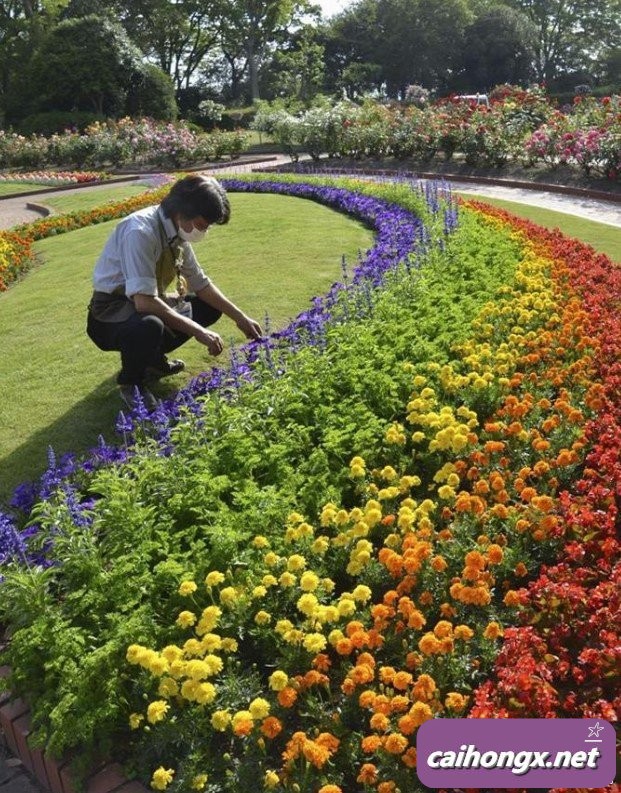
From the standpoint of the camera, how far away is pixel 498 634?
7.34 ft

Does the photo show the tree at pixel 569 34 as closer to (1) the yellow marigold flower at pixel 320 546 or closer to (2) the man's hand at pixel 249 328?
(2) the man's hand at pixel 249 328

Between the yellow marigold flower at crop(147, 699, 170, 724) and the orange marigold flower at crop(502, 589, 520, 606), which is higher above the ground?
the orange marigold flower at crop(502, 589, 520, 606)

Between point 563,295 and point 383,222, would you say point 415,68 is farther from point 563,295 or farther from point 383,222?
point 563,295

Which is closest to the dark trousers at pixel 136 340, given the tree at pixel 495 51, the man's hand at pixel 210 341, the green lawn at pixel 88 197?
the man's hand at pixel 210 341

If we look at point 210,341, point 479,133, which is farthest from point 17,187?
point 210,341

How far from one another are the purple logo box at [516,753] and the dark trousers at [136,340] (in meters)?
2.82

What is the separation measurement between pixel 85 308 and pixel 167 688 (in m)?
5.69

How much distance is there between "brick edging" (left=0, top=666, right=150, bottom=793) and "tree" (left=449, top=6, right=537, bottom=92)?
47.6 m

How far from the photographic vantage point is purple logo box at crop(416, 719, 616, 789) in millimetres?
1840

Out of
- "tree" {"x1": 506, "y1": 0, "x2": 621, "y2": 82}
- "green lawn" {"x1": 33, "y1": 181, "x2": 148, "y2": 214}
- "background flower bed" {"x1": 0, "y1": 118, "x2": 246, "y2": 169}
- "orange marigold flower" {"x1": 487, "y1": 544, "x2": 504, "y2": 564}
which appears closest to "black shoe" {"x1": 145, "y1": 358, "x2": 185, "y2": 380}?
"orange marigold flower" {"x1": 487, "y1": 544, "x2": 504, "y2": 564}

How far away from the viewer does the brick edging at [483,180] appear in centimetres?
1163

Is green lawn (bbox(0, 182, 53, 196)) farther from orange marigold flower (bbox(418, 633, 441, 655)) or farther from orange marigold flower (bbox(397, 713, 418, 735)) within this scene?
Result: orange marigold flower (bbox(397, 713, 418, 735))

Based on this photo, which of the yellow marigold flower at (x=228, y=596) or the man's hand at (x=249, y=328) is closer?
the yellow marigold flower at (x=228, y=596)

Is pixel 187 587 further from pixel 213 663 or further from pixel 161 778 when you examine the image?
pixel 161 778
